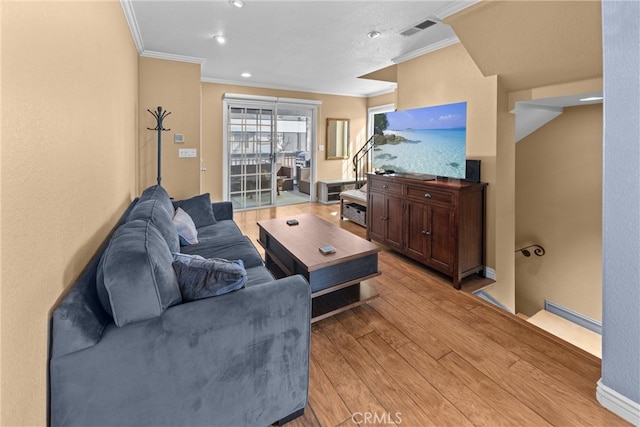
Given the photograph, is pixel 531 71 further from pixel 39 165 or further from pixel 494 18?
pixel 39 165

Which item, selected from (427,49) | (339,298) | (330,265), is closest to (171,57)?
(427,49)

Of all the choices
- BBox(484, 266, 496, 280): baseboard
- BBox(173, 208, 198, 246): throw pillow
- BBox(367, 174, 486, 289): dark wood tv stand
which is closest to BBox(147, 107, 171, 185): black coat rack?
BBox(173, 208, 198, 246): throw pillow

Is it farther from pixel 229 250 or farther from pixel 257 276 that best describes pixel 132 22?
pixel 257 276

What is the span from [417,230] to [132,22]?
11.3 feet

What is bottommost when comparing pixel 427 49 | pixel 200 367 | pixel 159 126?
pixel 200 367

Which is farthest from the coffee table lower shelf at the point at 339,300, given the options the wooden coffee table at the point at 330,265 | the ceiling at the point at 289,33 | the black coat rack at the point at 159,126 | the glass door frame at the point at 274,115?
the glass door frame at the point at 274,115

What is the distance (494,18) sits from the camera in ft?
8.16

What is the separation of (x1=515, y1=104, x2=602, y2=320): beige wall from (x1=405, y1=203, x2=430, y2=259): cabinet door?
1.82 metres

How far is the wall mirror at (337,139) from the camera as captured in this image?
6875 mm

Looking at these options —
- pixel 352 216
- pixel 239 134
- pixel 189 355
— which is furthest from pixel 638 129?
pixel 239 134

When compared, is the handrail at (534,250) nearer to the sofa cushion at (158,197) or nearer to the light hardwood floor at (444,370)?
the light hardwood floor at (444,370)

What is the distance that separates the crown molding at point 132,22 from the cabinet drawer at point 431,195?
119 inches

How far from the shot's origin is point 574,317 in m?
3.82

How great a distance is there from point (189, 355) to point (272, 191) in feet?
17.5
